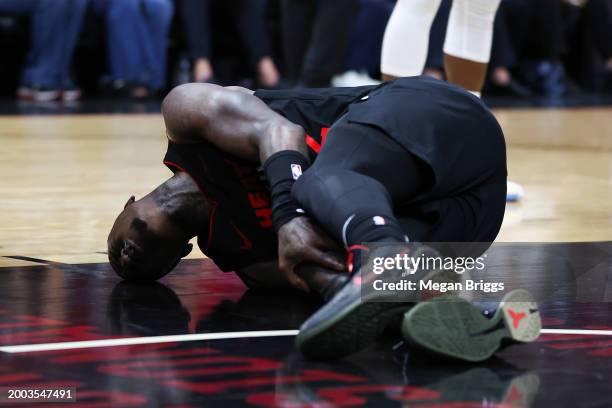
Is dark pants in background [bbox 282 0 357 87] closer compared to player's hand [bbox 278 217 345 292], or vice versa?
player's hand [bbox 278 217 345 292]

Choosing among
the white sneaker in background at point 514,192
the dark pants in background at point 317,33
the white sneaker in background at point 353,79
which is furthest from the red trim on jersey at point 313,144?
the white sneaker in background at point 353,79

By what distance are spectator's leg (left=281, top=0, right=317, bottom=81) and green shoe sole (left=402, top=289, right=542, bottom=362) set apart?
4.37 metres

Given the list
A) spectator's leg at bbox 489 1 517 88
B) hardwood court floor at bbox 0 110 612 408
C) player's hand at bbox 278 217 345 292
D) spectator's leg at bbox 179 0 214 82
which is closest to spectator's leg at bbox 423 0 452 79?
spectator's leg at bbox 489 1 517 88

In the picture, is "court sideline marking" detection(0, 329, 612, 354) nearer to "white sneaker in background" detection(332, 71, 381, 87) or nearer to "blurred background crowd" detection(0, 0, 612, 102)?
"blurred background crowd" detection(0, 0, 612, 102)

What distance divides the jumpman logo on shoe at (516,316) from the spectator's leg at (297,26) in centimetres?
438

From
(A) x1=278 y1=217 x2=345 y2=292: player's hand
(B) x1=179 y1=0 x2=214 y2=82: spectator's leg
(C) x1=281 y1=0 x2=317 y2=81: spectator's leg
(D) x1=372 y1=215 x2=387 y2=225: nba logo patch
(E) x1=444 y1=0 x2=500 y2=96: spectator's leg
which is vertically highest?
(D) x1=372 y1=215 x2=387 y2=225: nba logo patch

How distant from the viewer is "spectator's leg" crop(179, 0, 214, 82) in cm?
704

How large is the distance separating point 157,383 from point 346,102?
0.78 meters

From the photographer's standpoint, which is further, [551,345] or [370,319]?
[551,345]

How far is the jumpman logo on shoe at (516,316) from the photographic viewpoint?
64.7 inches

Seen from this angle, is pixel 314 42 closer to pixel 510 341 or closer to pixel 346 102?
pixel 346 102

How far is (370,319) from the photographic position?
5.11 feet

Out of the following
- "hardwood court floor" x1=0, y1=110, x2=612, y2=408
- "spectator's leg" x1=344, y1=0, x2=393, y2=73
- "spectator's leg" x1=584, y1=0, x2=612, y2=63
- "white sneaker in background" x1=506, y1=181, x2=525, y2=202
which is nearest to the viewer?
"hardwood court floor" x1=0, y1=110, x2=612, y2=408

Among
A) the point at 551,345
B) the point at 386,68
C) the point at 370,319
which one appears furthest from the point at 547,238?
the point at 370,319
